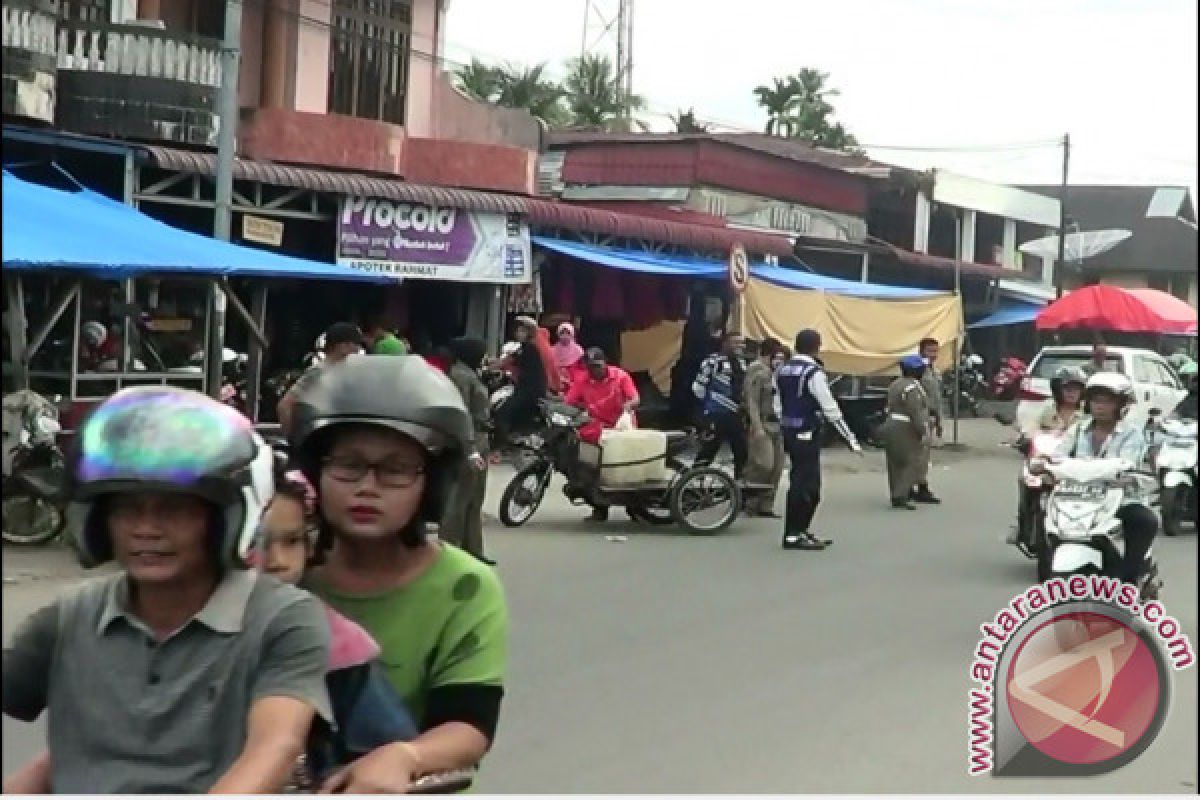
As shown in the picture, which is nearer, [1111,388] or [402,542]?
[402,542]

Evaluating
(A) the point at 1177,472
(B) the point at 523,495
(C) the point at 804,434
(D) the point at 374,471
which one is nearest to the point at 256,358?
(D) the point at 374,471

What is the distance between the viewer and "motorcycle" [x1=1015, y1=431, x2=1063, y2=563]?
3.04 metres

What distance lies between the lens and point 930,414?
10.9ft

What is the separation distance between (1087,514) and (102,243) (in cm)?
242

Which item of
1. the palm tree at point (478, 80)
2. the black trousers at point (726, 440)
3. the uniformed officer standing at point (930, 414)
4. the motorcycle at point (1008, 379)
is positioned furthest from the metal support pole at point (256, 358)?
the black trousers at point (726, 440)

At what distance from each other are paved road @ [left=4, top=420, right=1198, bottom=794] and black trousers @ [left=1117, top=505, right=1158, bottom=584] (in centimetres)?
19

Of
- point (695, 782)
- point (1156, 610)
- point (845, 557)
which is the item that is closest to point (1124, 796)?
point (1156, 610)

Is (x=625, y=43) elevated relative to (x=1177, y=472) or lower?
elevated

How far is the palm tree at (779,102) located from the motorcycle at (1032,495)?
0.91 m

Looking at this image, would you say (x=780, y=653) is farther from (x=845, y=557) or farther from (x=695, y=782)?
(x=695, y=782)

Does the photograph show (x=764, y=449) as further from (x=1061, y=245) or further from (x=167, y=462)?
(x=167, y=462)

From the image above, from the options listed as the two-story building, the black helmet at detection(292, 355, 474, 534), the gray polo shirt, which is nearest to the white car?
the two-story building

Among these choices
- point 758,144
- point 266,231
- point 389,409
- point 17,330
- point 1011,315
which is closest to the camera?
point 389,409

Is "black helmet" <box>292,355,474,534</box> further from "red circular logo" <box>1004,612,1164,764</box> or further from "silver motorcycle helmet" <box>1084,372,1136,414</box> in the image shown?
"silver motorcycle helmet" <box>1084,372,1136,414</box>
